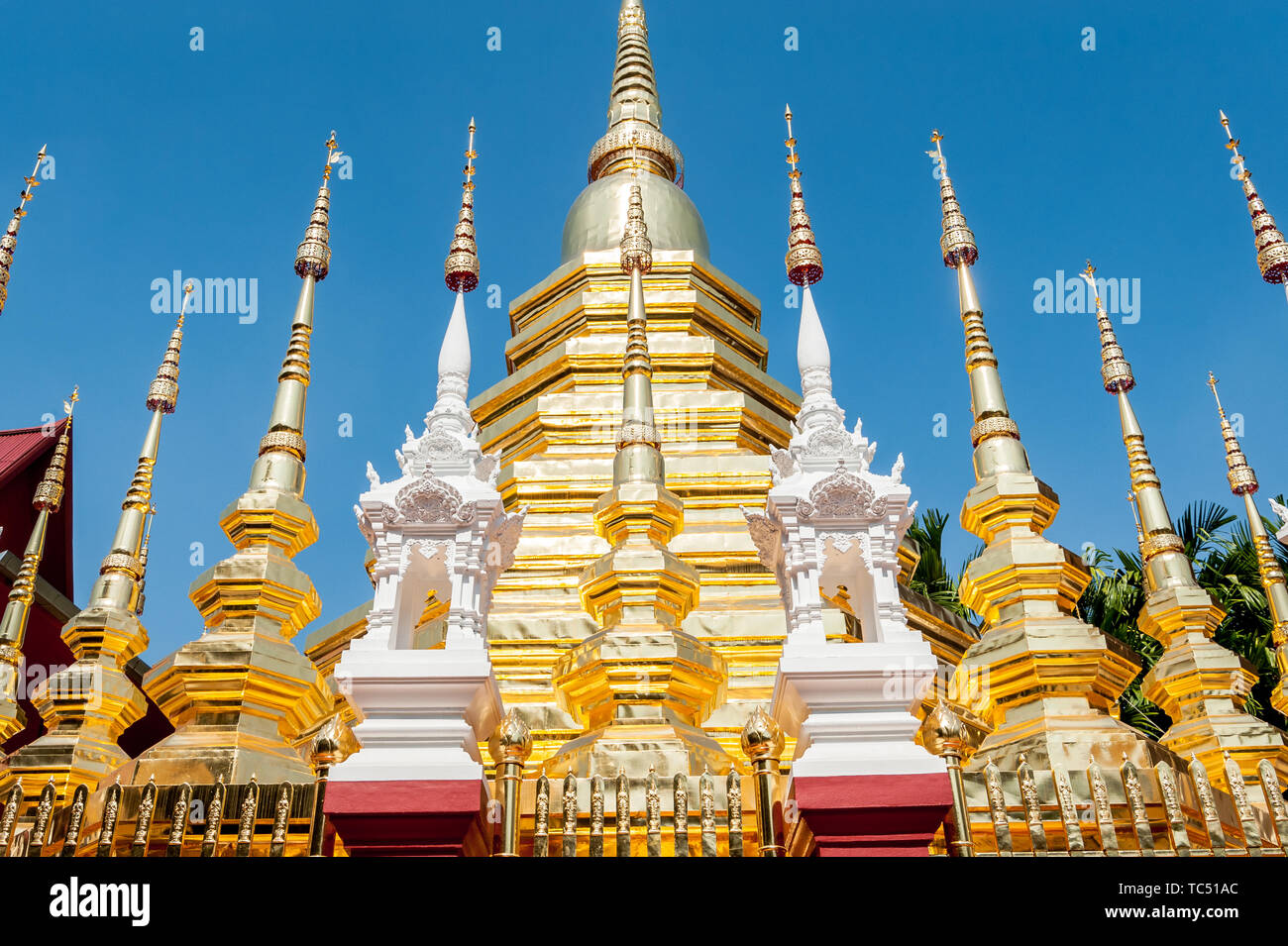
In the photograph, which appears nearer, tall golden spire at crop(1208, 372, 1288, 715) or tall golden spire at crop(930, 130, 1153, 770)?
tall golden spire at crop(930, 130, 1153, 770)

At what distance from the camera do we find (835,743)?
8.04m

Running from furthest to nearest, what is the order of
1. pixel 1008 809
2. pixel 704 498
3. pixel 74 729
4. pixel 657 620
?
pixel 704 498 < pixel 74 729 < pixel 657 620 < pixel 1008 809

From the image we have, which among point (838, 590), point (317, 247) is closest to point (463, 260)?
point (317, 247)

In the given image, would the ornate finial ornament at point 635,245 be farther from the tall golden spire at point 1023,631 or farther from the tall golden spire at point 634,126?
the tall golden spire at point 634,126

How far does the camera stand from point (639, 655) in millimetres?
8414

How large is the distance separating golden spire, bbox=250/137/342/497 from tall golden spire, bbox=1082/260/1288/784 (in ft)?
29.7

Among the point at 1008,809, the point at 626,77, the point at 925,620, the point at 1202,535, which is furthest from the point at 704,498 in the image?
the point at 1202,535

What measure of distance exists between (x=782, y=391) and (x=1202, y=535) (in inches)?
479

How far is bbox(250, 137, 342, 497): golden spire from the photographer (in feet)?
35.3

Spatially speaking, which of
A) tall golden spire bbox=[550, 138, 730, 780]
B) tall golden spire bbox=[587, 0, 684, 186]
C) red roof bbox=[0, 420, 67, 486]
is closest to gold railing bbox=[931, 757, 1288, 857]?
tall golden spire bbox=[550, 138, 730, 780]

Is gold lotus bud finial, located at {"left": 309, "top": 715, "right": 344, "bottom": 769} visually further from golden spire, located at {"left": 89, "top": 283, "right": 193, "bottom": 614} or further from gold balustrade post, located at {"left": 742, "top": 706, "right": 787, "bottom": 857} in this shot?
golden spire, located at {"left": 89, "top": 283, "right": 193, "bottom": 614}
